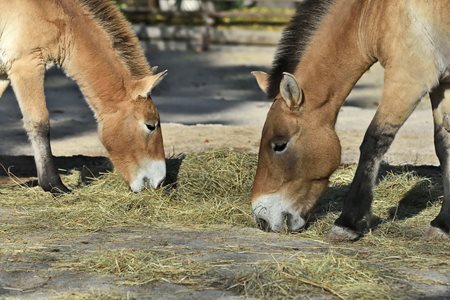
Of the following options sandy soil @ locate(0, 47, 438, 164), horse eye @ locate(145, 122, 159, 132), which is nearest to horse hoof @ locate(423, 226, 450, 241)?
horse eye @ locate(145, 122, 159, 132)

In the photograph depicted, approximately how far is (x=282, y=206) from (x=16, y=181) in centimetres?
285

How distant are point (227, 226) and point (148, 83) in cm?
157

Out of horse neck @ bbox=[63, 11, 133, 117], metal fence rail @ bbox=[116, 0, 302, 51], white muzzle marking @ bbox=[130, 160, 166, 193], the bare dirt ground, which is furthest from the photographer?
metal fence rail @ bbox=[116, 0, 302, 51]

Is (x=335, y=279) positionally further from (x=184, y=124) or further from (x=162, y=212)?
(x=184, y=124)

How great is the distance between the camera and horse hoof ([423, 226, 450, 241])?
20.1 ft

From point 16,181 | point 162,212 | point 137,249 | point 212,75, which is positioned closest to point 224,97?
point 212,75

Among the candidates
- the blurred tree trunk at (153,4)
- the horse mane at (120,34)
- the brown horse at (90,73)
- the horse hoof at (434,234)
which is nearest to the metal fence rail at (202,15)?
the blurred tree trunk at (153,4)

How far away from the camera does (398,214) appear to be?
22.4 ft

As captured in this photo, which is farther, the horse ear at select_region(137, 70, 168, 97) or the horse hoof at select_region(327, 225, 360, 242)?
the horse ear at select_region(137, 70, 168, 97)

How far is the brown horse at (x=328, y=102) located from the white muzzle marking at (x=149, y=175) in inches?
57.3

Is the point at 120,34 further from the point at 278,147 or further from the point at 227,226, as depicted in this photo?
the point at 278,147

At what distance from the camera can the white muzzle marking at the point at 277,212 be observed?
600cm

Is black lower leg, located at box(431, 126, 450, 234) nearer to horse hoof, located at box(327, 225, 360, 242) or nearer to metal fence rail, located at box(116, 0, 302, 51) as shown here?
horse hoof, located at box(327, 225, 360, 242)

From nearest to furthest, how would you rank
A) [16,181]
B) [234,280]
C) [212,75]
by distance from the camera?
1. [234,280]
2. [16,181]
3. [212,75]
